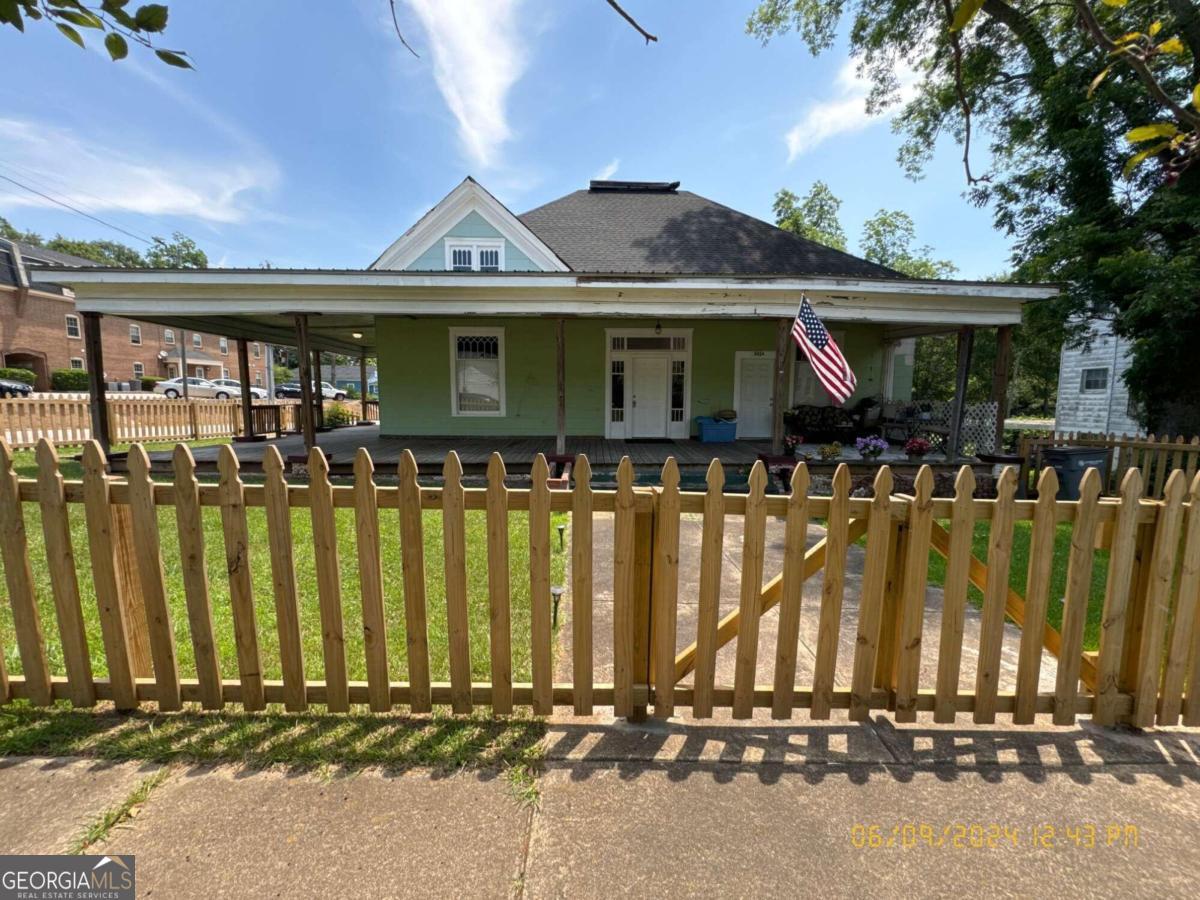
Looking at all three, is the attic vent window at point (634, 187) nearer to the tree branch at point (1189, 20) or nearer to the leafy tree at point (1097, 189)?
the leafy tree at point (1097, 189)

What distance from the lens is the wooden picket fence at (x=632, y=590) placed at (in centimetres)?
213

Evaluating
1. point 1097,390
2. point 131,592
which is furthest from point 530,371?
point 1097,390

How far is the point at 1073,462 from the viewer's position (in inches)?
309

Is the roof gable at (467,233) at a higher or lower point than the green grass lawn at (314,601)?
higher

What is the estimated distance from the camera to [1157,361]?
9.08 meters

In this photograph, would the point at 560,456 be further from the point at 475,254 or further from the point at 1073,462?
the point at 1073,462

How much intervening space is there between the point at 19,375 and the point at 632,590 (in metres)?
42.6

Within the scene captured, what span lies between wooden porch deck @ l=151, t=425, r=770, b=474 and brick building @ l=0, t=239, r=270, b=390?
2061 centimetres

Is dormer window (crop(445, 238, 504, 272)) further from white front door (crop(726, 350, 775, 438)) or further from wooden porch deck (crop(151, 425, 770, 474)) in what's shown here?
white front door (crop(726, 350, 775, 438))

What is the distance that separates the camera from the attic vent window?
51.4 feet

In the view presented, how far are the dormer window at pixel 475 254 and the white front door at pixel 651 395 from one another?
3816 millimetres

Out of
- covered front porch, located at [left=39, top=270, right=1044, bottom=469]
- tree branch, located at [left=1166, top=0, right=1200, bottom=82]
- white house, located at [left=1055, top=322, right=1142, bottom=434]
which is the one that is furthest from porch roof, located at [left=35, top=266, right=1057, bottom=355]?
white house, located at [left=1055, top=322, right=1142, bottom=434]

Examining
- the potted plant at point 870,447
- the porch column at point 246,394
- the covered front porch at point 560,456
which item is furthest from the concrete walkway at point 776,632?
the porch column at point 246,394

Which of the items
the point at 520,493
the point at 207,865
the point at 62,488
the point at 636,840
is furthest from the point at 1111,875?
the point at 62,488
